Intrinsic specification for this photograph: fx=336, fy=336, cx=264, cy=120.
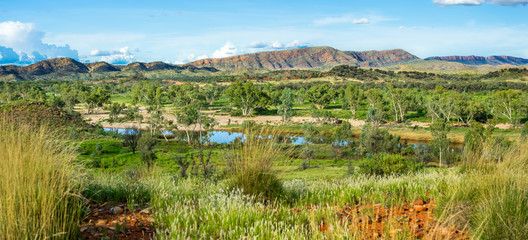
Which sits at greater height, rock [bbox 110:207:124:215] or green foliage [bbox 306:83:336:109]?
rock [bbox 110:207:124:215]

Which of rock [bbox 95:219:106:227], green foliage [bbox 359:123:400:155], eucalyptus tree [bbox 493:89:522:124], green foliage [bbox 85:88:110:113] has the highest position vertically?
rock [bbox 95:219:106:227]

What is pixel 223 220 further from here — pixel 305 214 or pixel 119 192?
pixel 119 192

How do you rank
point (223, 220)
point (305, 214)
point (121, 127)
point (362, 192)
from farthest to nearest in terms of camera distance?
1. point (121, 127)
2. point (362, 192)
3. point (305, 214)
4. point (223, 220)

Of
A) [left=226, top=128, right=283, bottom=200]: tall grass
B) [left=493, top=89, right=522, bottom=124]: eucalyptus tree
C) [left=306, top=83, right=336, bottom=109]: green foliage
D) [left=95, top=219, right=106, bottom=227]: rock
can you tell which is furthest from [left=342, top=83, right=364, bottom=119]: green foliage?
[left=95, top=219, right=106, bottom=227]: rock

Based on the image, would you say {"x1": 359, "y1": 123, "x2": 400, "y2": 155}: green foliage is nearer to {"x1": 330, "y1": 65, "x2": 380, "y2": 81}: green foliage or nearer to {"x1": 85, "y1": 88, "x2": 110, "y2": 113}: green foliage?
{"x1": 85, "y1": 88, "x2": 110, "y2": 113}: green foliage

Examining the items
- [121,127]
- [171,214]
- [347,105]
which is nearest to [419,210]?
[171,214]

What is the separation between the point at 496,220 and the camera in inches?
134

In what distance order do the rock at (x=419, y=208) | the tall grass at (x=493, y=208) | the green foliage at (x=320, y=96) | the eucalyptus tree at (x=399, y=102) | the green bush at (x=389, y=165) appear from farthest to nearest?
the green foliage at (x=320, y=96), the eucalyptus tree at (x=399, y=102), the green bush at (x=389, y=165), the rock at (x=419, y=208), the tall grass at (x=493, y=208)

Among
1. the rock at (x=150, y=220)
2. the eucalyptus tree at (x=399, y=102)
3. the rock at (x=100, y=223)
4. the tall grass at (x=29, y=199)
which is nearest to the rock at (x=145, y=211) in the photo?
the rock at (x=150, y=220)

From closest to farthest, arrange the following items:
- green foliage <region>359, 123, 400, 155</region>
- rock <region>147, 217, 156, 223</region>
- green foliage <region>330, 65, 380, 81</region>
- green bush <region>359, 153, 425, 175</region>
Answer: rock <region>147, 217, 156, 223</region>
green bush <region>359, 153, 425, 175</region>
green foliage <region>359, 123, 400, 155</region>
green foliage <region>330, 65, 380, 81</region>

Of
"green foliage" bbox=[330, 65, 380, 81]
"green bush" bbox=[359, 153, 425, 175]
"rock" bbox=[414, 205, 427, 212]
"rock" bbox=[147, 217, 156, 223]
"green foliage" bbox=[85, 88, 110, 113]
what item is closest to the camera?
"rock" bbox=[147, 217, 156, 223]

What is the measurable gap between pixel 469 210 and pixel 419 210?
2.62 feet

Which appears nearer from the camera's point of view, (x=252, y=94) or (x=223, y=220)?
(x=223, y=220)

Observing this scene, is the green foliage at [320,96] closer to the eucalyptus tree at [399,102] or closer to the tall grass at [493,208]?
the eucalyptus tree at [399,102]
